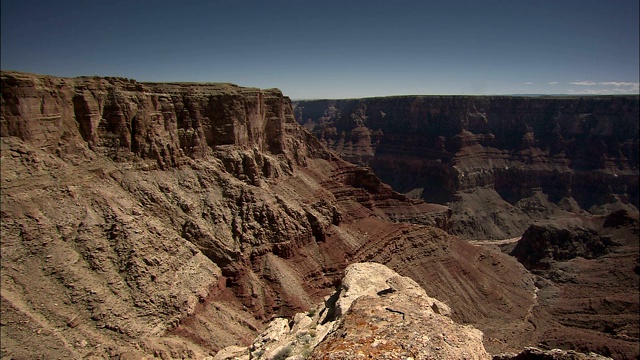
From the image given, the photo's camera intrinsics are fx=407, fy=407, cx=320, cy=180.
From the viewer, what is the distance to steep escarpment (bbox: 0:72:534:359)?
27.9m

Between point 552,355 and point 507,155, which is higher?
point 552,355

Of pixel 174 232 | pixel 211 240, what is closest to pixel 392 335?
pixel 174 232

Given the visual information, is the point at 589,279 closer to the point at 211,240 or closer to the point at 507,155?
the point at 211,240

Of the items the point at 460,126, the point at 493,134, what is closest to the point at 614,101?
the point at 493,134

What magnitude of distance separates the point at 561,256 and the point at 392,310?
2564 inches

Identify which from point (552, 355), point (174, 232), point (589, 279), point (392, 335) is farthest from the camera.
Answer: point (589, 279)

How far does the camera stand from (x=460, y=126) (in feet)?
405

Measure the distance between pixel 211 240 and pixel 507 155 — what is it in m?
105

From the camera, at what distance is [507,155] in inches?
4712

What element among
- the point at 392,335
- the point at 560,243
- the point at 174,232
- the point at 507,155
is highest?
the point at 392,335

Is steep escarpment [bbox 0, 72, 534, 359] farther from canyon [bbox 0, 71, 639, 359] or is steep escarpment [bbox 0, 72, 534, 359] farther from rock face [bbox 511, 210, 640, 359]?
rock face [bbox 511, 210, 640, 359]

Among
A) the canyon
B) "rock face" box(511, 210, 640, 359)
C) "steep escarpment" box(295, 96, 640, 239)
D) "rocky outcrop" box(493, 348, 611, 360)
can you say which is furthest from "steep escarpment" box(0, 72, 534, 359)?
"steep escarpment" box(295, 96, 640, 239)

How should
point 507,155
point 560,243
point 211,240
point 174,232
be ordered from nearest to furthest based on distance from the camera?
1. point 174,232
2. point 211,240
3. point 560,243
4. point 507,155

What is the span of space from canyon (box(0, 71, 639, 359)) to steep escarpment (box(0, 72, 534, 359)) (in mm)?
136
